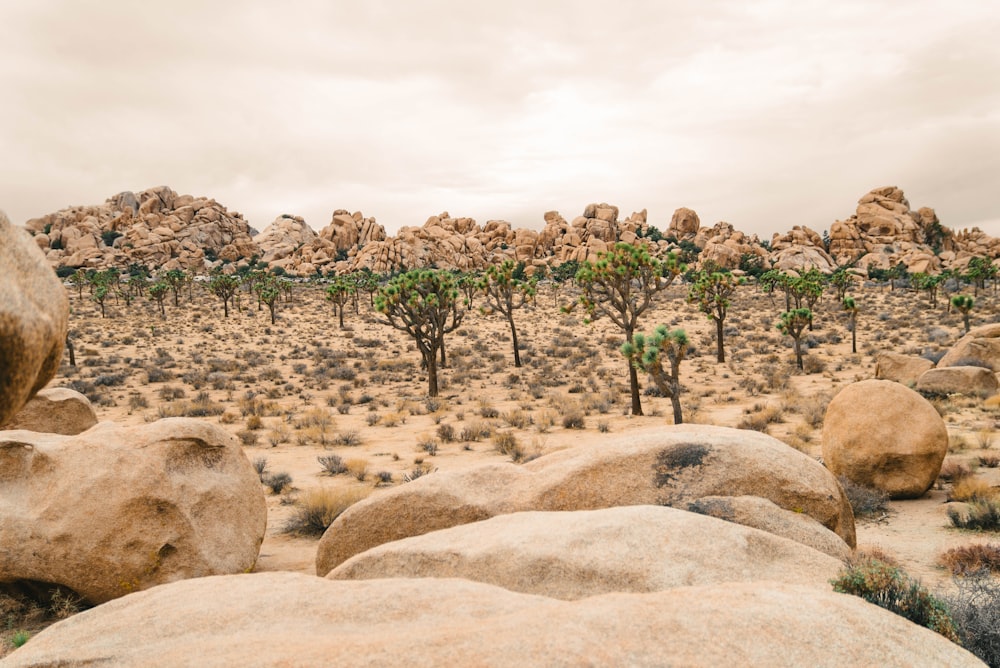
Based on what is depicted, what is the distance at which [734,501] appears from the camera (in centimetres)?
609

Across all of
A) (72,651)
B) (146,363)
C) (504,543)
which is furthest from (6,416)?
(146,363)

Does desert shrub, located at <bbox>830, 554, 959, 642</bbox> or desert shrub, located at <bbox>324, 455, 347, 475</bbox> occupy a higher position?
desert shrub, located at <bbox>830, 554, 959, 642</bbox>

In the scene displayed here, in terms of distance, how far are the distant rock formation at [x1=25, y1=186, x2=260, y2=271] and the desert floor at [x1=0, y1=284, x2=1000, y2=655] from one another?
→ 186 ft

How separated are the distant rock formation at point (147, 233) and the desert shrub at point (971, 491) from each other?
346ft

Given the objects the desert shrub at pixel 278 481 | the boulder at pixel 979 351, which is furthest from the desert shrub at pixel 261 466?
the boulder at pixel 979 351

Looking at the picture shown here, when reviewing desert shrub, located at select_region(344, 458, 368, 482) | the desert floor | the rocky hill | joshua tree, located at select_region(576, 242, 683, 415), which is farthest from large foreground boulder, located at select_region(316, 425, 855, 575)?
the rocky hill

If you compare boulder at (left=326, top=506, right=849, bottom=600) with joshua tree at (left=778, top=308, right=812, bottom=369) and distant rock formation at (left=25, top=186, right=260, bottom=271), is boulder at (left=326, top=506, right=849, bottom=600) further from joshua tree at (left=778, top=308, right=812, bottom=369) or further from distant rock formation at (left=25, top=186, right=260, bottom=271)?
distant rock formation at (left=25, top=186, right=260, bottom=271)

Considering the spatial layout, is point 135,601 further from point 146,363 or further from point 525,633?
point 146,363

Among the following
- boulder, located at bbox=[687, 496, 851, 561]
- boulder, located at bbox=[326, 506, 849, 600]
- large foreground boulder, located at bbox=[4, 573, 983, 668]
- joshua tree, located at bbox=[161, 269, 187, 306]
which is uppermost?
joshua tree, located at bbox=[161, 269, 187, 306]

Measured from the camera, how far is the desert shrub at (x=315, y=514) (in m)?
10.6

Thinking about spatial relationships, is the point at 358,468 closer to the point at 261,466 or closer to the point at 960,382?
the point at 261,466

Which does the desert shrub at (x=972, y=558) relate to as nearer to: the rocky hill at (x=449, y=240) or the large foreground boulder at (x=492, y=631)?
the large foreground boulder at (x=492, y=631)

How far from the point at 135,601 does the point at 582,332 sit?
42.6 m

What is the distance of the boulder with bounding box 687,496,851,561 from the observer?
5.75 metres
